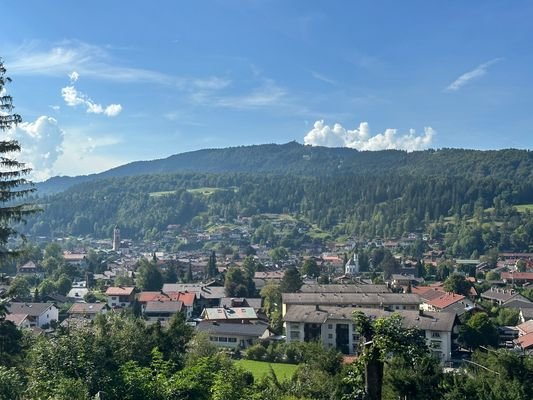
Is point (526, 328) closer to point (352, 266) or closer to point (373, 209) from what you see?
point (352, 266)

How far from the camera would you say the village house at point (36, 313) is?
46825mm

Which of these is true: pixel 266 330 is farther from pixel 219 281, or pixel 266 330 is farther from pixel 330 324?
pixel 219 281

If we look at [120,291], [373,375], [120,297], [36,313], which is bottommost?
[120,297]

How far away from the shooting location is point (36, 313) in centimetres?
4744

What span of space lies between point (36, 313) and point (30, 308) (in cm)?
142

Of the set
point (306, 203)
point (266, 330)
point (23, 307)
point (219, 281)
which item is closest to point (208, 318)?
point (266, 330)

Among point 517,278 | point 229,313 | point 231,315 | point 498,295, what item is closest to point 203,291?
point 229,313

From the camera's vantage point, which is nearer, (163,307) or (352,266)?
(163,307)

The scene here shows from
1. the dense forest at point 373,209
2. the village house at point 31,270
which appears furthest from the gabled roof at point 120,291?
the dense forest at point 373,209

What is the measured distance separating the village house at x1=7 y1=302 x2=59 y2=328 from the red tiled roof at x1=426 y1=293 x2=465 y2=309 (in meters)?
31.9

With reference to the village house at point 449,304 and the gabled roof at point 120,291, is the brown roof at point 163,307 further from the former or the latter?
the village house at point 449,304

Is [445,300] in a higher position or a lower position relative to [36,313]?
higher

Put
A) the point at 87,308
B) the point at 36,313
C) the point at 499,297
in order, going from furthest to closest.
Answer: the point at 499,297 < the point at 87,308 < the point at 36,313

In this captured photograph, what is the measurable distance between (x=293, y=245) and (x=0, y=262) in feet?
407
